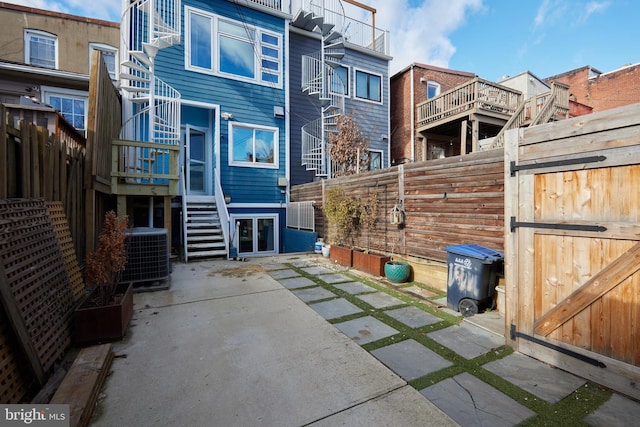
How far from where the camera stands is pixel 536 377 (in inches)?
98.9

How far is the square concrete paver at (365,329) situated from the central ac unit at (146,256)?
3.36 meters

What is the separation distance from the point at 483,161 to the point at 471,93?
6988 mm

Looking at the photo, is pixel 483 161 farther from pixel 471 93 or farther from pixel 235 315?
pixel 471 93

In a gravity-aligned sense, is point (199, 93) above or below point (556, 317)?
above

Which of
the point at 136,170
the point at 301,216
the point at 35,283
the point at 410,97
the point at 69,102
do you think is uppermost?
the point at 410,97

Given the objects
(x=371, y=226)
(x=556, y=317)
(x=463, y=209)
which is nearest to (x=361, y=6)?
(x=371, y=226)

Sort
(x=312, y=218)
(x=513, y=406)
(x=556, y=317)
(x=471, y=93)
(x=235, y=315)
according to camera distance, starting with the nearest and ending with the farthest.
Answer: (x=513, y=406) < (x=556, y=317) < (x=235, y=315) < (x=312, y=218) < (x=471, y=93)

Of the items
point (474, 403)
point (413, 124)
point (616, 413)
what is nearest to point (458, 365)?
point (474, 403)

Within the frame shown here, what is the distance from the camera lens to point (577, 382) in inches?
96.6

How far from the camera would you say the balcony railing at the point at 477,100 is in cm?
966

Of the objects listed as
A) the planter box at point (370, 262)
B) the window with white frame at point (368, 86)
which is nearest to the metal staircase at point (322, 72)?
the window with white frame at point (368, 86)

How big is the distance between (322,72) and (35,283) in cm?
1004

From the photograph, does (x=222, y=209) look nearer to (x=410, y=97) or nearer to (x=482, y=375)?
(x=482, y=375)

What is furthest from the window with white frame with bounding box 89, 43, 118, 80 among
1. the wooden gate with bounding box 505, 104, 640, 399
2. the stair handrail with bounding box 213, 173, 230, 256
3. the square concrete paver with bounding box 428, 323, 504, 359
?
the square concrete paver with bounding box 428, 323, 504, 359
